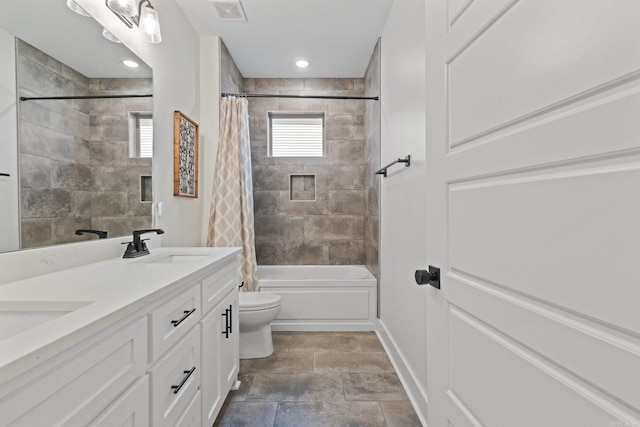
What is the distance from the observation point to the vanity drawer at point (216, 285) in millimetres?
1385

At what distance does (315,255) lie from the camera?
3.58m

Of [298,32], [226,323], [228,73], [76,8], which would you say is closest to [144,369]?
[226,323]

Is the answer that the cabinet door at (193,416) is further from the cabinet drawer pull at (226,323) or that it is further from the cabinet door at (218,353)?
the cabinet drawer pull at (226,323)

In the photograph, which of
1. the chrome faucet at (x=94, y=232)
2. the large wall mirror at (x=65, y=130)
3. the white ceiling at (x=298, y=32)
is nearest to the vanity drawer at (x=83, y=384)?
the large wall mirror at (x=65, y=130)

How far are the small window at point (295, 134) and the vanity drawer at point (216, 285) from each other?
6.91ft

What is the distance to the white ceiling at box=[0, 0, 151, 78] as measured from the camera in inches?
43.7

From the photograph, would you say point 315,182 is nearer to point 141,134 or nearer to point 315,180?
point 315,180

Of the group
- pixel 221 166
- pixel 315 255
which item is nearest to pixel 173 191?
pixel 221 166

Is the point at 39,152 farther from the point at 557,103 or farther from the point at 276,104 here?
the point at 276,104

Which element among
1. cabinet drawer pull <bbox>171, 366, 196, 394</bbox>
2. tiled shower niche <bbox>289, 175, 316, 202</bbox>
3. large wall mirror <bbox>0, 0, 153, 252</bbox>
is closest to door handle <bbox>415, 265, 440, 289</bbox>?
cabinet drawer pull <bbox>171, 366, 196, 394</bbox>

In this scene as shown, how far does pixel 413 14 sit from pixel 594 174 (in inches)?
70.3

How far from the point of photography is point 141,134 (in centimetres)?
178

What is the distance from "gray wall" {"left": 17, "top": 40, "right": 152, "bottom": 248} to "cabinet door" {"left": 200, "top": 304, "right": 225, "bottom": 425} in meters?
0.69

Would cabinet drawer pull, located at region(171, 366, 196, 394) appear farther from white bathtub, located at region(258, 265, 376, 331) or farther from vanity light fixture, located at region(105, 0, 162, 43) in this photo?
vanity light fixture, located at region(105, 0, 162, 43)
